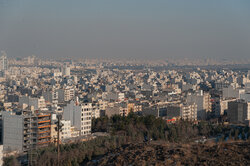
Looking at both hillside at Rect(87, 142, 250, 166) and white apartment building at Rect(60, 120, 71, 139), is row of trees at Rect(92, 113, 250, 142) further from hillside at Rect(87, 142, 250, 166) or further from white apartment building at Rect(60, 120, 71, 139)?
hillside at Rect(87, 142, 250, 166)

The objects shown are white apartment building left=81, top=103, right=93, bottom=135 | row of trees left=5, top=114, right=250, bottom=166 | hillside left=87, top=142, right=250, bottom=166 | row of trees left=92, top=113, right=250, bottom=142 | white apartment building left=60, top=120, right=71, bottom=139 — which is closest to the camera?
hillside left=87, top=142, right=250, bottom=166

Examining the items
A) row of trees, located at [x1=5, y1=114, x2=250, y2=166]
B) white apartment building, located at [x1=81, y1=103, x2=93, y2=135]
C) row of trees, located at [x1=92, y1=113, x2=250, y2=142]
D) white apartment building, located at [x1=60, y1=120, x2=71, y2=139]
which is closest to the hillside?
row of trees, located at [x1=5, y1=114, x2=250, y2=166]

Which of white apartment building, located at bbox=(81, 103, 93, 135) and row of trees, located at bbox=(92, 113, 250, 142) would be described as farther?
white apartment building, located at bbox=(81, 103, 93, 135)

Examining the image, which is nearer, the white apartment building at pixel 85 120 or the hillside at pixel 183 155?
the hillside at pixel 183 155

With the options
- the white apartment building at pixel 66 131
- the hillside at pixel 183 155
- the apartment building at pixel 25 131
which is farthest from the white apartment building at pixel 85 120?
the hillside at pixel 183 155

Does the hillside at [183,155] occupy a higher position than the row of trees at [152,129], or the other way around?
the hillside at [183,155]

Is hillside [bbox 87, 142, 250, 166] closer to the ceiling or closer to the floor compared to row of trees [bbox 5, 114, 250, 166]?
closer to the ceiling

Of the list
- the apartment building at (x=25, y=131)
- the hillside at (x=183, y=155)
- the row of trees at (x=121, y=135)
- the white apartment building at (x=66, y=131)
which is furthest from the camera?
the white apartment building at (x=66, y=131)

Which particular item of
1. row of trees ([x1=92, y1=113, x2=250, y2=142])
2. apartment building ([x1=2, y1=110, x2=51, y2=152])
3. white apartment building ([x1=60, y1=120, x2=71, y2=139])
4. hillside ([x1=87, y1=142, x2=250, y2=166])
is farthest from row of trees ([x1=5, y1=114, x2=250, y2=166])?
hillside ([x1=87, y1=142, x2=250, y2=166])

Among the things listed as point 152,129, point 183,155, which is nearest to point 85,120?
point 152,129

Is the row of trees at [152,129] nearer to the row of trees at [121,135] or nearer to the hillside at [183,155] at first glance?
the row of trees at [121,135]

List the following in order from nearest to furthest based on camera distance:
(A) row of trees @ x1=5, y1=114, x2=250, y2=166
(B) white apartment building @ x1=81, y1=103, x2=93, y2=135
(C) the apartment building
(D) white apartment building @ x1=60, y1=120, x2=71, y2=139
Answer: (A) row of trees @ x1=5, y1=114, x2=250, y2=166
(C) the apartment building
(D) white apartment building @ x1=60, y1=120, x2=71, y2=139
(B) white apartment building @ x1=81, y1=103, x2=93, y2=135

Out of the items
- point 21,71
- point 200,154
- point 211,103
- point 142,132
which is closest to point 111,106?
point 211,103
